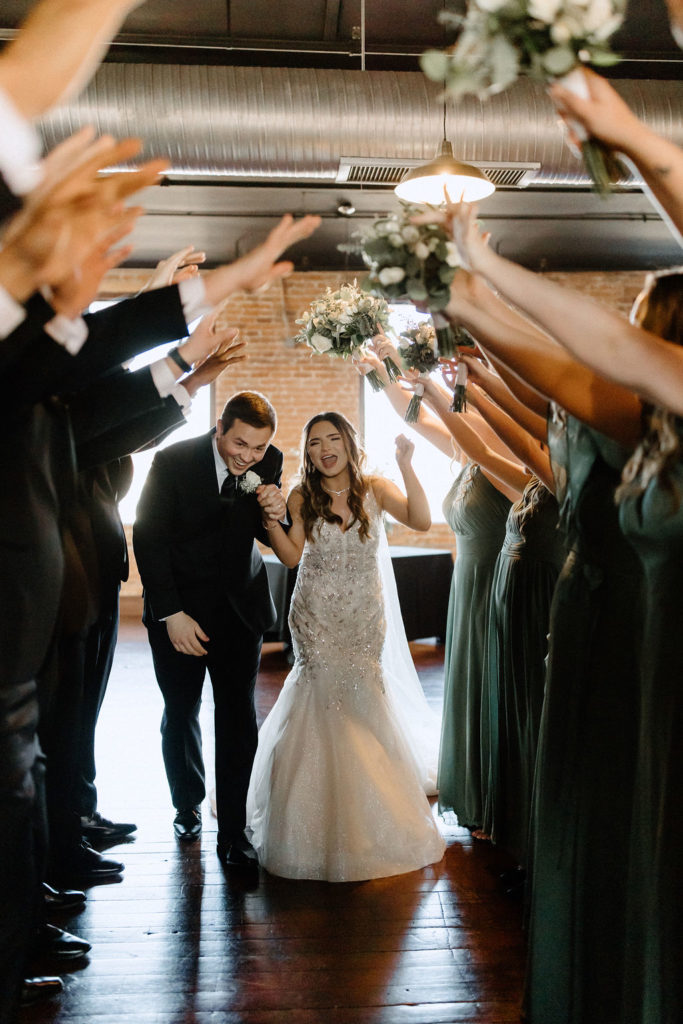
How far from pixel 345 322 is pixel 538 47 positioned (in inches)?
73.1

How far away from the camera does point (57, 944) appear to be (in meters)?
2.61

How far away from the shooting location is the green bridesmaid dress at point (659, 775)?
1691mm

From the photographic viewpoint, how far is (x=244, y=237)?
8727mm

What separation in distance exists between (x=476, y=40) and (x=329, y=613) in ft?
7.48

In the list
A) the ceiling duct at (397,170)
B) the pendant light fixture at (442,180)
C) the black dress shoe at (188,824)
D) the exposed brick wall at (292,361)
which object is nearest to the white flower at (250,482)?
the pendant light fixture at (442,180)

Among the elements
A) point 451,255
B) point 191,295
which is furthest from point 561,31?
point 191,295

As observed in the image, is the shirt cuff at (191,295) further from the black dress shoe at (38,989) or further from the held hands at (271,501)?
the black dress shoe at (38,989)

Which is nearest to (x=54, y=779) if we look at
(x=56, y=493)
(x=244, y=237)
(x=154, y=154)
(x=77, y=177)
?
(x=56, y=493)

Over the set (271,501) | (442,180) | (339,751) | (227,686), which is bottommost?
(339,751)

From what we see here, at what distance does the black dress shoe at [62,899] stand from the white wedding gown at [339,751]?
2.31 feet

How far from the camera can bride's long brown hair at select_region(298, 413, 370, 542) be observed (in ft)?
11.4

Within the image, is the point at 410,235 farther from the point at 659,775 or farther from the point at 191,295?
the point at 659,775

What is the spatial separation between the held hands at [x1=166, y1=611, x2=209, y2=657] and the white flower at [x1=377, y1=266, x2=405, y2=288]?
1855mm

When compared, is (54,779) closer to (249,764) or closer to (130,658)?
(249,764)
